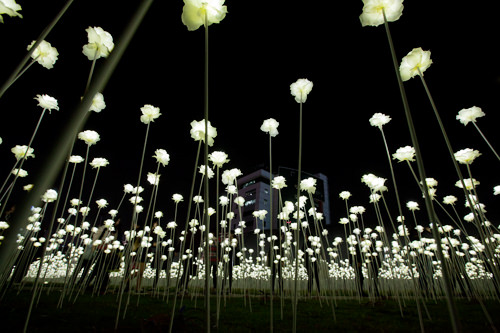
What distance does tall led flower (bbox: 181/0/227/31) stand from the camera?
2.27 meters

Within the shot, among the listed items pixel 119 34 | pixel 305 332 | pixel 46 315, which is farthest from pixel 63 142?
pixel 46 315

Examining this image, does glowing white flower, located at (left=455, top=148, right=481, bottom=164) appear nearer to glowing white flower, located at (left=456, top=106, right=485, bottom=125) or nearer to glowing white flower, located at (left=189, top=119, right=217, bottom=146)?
glowing white flower, located at (left=456, top=106, right=485, bottom=125)

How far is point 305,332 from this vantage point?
3.52m

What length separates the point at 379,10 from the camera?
8.57 feet

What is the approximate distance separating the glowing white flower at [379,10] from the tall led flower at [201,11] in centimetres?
159

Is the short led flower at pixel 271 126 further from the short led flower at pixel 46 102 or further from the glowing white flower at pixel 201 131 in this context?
the short led flower at pixel 46 102

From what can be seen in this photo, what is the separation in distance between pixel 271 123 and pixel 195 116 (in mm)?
4928

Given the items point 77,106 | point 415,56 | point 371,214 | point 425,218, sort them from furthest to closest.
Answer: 1. point 371,214
2. point 425,218
3. point 415,56
4. point 77,106

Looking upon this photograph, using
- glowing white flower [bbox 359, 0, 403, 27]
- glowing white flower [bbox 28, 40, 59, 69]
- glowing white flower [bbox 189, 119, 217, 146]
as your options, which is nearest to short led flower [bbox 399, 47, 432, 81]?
glowing white flower [bbox 359, 0, 403, 27]

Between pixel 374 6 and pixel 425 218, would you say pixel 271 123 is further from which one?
pixel 425 218

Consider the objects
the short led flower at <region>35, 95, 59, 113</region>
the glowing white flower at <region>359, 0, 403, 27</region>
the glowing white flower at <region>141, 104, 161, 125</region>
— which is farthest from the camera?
the glowing white flower at <region>141, 104, 161, 125</region>

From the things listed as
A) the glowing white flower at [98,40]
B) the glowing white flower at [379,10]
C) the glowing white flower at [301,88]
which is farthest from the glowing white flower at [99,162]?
the glowing white flower at [379,10]

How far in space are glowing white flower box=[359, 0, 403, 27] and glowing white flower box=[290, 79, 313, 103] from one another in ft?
3.24

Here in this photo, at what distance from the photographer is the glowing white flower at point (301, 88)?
11.4 ft
